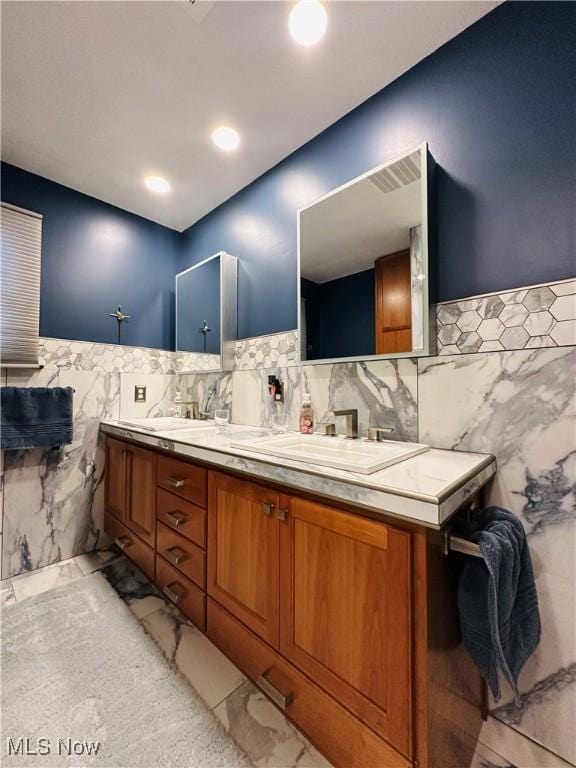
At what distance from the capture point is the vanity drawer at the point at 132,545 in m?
1.54

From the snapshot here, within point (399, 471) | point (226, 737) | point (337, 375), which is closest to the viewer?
point (399, 471)

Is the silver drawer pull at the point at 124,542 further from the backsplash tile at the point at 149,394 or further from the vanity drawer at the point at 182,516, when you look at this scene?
the backsplash tile at the point at 149,394

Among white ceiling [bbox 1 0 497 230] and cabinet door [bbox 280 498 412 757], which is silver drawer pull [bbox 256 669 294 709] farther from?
white ceiling [bbox 1 0 497 230]

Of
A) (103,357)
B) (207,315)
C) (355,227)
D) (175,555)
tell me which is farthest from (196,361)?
(355,227)

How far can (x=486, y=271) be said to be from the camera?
105cm

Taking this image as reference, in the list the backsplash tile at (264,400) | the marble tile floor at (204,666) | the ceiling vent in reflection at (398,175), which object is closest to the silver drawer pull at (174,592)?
the marble tile floor at (204,666)

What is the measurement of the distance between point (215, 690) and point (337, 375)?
4.07ft

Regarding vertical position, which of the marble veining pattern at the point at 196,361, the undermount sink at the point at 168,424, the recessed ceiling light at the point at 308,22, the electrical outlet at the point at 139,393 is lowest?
the undermount sink at the point at 168,424

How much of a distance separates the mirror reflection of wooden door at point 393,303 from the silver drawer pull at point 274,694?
114 cm

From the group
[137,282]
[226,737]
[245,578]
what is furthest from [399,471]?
[137,282]

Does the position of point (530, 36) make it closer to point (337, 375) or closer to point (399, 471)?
point (337, 375)

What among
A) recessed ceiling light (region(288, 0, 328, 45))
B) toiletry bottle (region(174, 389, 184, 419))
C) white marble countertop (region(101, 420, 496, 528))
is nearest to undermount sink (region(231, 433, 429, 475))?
white marble countertop (region(101, 420, 496, 528))

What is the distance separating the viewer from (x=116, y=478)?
1852 millimetres

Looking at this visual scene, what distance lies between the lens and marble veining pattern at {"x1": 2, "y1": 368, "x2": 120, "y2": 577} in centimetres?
173
